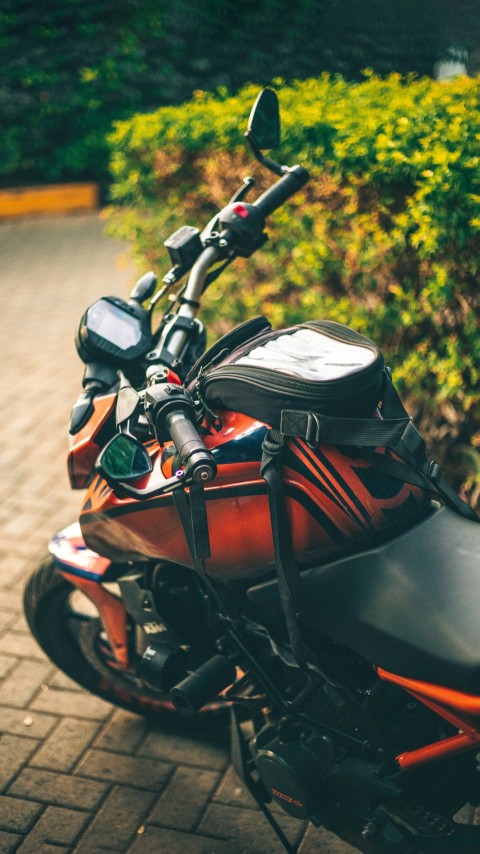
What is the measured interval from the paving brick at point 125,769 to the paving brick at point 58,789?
0.04 m

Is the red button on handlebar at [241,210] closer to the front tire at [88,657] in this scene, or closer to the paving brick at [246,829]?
the front tire at [88,657]

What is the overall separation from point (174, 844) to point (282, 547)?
127cm

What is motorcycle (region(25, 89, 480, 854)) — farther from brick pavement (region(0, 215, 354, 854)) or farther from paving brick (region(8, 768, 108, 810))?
paving brick (region(8, 768, 108, 810))

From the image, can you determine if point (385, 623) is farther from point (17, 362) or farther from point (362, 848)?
point (17, 362)

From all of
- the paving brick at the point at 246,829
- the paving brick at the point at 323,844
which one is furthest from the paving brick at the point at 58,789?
the paving brick at the point at 323,844

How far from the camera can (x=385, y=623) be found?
1.84 metres

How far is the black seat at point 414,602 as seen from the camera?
176 cm

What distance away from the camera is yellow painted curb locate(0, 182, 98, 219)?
10797 mm

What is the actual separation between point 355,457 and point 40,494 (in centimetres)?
312

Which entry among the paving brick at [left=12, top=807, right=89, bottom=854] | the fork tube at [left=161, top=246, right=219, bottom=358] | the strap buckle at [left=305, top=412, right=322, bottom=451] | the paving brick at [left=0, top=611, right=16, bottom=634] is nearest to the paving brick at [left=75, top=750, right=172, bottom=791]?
the paving brick at [left=12, top=807, right=89, bottom=854]

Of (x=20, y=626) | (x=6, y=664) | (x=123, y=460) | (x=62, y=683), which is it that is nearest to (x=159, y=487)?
(x=123, y=460)

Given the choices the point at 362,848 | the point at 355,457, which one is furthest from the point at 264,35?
the point at 362,848

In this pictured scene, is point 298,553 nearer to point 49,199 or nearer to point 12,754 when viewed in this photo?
point 12,754

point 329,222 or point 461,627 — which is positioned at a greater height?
point 329,222
